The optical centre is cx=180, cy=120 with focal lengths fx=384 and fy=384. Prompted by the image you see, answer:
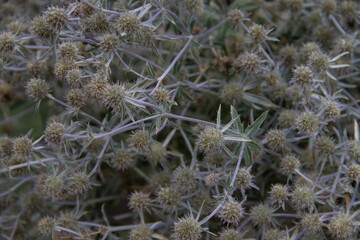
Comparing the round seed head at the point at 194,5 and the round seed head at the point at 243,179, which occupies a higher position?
the round seed head at the point at 194,5

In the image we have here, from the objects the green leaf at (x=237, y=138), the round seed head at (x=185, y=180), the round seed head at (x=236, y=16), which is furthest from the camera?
the round seed head at (x=236, y=16)

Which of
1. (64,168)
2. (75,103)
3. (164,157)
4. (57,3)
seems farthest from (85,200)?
(57,3)

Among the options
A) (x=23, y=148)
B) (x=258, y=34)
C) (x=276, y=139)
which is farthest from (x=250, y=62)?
(x=23, y=148)

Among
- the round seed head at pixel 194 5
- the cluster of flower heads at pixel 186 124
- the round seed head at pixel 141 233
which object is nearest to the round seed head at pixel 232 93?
the cluster of flower heads at pixel 186 124

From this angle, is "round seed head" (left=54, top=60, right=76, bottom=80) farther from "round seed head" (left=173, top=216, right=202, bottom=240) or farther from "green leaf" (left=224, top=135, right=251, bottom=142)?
"round seed head" (left=173, top=216, right=202, bottom=240)

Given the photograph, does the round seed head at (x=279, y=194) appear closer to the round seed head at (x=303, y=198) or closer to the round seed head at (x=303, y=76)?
the round seed head at (x=303, y=198)

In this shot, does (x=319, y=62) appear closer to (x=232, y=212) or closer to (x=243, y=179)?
(x=243, y=179)
